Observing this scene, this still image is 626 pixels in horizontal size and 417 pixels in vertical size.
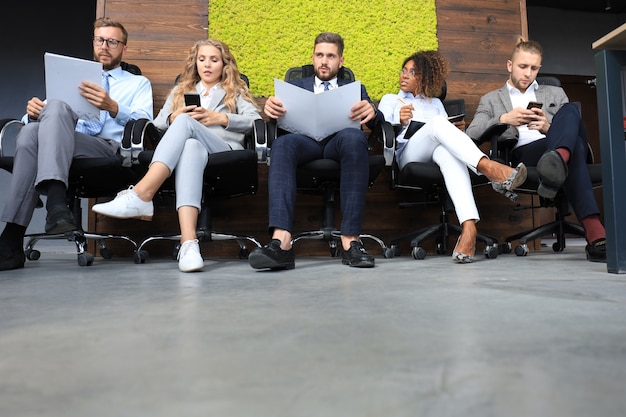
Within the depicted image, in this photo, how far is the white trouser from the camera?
2279 millimetres

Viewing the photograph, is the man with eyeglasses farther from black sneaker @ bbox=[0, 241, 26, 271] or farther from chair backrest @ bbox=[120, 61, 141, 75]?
chair backrest @ bbox=[120, 61, 141, 75]

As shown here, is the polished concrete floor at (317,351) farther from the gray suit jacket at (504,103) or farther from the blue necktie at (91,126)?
the gray suit jacket at (504,103)

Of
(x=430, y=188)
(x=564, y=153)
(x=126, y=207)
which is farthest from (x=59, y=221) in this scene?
(x=564, y=153)

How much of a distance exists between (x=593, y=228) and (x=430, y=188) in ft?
2.81

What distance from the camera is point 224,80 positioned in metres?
2.60

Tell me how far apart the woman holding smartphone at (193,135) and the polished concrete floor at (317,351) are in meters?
0.60

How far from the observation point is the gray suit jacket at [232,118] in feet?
7.89

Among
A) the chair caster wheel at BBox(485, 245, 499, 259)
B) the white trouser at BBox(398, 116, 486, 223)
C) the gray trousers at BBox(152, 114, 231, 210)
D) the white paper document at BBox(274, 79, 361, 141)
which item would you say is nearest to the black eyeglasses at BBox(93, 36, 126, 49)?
the gray trousers at BBox(152, 114, 231, 210)

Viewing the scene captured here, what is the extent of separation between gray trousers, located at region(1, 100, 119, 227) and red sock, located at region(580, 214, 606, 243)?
86.5 inches

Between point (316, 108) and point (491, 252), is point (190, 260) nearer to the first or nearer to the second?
point (316, 108)

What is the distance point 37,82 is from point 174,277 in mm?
5045

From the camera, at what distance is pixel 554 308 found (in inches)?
39.4

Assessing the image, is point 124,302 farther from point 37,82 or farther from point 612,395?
point 37,82

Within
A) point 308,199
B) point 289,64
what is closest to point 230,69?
point 289,64
